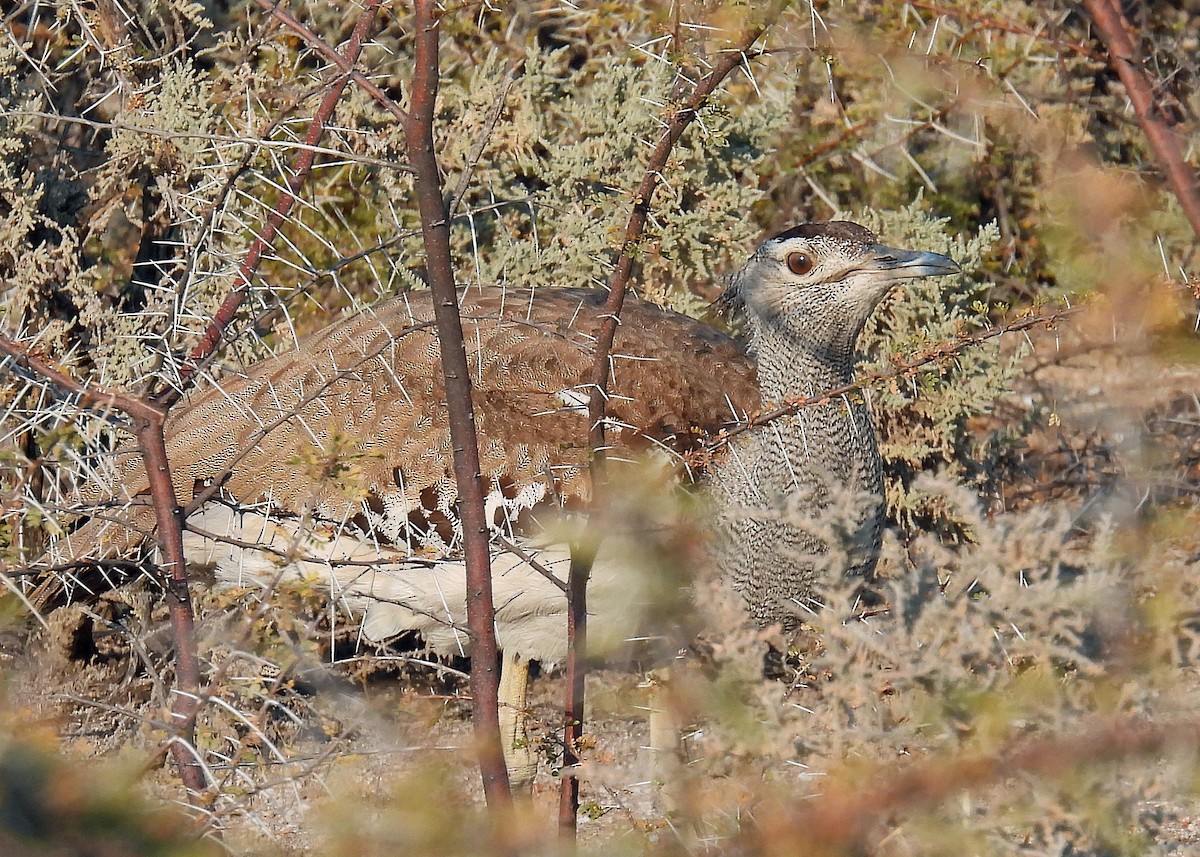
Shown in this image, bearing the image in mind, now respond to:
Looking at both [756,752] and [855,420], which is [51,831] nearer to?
[756,752]

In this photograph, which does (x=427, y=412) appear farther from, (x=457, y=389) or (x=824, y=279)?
(x=457, y=389)

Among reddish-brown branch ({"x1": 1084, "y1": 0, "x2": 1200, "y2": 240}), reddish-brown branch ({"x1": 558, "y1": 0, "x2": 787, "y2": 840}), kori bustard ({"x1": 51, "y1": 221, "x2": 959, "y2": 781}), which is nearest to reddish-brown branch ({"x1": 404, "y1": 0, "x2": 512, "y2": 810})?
reddish-brown branch ({"x1": 558, "y1": 0, "x2": 787, "y2": 840})

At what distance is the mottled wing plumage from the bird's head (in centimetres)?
30

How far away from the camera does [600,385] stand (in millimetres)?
2779

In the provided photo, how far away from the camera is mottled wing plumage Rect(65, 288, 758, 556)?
412 centimetres

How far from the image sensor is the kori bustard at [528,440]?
4.01 m

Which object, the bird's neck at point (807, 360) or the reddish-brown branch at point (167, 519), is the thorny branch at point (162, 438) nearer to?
the reddish-brown branch at point (167, 519)

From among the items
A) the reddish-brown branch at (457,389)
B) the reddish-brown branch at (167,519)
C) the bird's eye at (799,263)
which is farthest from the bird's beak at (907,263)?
the reddish-brown branch at (167,519)

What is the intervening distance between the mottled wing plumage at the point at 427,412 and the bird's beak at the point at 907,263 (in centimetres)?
→ 62

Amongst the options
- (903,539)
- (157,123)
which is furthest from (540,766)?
(157,123)

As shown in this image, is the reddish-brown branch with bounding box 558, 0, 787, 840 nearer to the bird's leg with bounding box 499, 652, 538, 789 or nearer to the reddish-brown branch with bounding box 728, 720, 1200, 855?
the reddish-brown branch with bounding box 728, 720, 1200, 855

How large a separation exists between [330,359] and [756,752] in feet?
8.43

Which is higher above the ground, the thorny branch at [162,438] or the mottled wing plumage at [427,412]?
the mottled wing plumage at [427,412]

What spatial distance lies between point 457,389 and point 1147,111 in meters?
1.16
